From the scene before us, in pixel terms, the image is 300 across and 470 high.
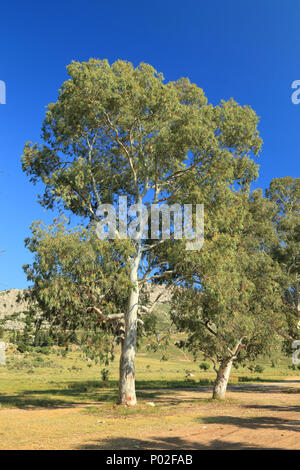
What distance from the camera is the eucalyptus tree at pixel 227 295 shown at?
68.4ft

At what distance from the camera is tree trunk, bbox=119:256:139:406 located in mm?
20688

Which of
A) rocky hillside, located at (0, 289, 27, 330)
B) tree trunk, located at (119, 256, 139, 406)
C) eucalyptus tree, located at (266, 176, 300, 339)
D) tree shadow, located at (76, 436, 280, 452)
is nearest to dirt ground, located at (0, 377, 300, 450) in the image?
tree shadow, located at (76, 436, 280, 452)

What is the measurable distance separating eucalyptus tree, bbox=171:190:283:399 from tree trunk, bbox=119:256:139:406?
249cm

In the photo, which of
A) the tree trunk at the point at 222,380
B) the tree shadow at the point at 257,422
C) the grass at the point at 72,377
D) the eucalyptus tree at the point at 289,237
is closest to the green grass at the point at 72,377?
the grass at the point at 72,377

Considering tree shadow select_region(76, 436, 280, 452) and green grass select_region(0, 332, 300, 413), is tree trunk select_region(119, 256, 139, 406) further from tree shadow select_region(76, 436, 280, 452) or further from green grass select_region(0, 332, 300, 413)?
green grass select_region(0, 332, 300, 413)

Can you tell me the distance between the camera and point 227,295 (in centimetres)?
2125

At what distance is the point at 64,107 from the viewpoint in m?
21.8

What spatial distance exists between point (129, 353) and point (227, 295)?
5.92 metres

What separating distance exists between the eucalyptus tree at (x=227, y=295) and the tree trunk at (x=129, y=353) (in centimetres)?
249

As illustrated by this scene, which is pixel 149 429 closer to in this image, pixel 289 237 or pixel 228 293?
pixel 228 293

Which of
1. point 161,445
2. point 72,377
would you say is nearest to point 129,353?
point 161,445
